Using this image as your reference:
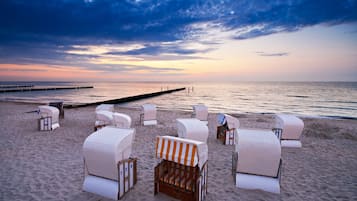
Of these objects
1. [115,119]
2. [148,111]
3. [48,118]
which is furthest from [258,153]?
[48,118]

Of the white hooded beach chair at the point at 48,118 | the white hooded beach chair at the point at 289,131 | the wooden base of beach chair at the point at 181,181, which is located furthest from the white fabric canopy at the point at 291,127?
the white hooded beach chair at the point at 48,118

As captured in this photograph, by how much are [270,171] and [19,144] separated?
9365 millimetres

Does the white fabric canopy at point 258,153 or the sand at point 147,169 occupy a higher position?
the white fabric canopy at point 258,153

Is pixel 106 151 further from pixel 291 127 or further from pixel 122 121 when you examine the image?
pixel 291 127

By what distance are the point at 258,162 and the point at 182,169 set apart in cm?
184

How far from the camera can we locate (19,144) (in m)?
8.73

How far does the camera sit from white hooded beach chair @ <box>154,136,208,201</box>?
4.33 m

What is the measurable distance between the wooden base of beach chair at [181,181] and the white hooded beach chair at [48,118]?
878cm

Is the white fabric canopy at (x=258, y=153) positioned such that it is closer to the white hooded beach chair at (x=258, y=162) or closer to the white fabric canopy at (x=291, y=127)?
the white hooded beach chair at (x=258, y=162)

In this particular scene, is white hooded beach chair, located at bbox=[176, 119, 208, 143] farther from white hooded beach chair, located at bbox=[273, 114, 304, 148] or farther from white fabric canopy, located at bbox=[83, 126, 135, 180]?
white hooded beach chair, located at bbox=[273, 114, 304, 148]

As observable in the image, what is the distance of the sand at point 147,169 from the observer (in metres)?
5.04

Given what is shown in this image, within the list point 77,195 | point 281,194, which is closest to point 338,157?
point 281,194

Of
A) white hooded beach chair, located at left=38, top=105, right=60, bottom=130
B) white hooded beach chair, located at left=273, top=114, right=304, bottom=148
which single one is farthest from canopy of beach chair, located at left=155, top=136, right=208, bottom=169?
white hooded beach chair, located at left=38, top=105, right=60, bottom=130

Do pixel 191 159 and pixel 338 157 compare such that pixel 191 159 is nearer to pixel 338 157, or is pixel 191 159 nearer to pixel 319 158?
pixel 319 158
